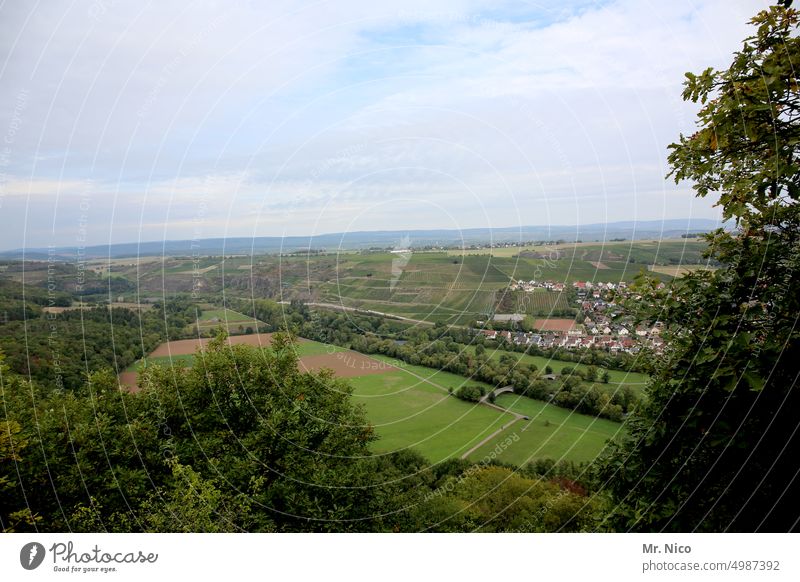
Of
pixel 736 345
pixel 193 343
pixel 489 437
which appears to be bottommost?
pixel 489 437

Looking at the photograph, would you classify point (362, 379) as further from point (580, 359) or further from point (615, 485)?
point (615, 485)

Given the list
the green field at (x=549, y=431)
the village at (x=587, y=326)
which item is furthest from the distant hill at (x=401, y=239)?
the green field at (x=549, y=431)

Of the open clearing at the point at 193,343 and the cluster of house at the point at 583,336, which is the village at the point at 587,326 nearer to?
the cluster of house at the point at 583,336

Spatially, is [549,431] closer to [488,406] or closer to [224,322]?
[488,406]

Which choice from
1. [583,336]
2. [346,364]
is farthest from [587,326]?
[346,364]

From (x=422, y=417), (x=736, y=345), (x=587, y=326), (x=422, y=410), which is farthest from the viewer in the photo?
(x=422, y=417)

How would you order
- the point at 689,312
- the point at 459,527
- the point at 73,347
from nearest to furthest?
the point at 689,312, the point at 459,527, the point at 73,347

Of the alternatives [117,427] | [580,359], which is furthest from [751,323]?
[117,427]
